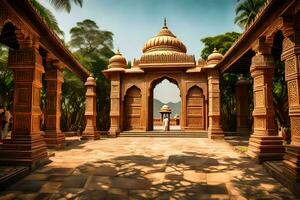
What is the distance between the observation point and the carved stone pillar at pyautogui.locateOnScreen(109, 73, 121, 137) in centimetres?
1584

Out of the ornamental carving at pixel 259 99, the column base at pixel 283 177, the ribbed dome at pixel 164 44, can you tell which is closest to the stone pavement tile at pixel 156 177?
the column base at pixel 283 177

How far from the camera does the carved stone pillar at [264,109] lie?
7602 mm

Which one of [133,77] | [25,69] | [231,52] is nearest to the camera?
[25,69]

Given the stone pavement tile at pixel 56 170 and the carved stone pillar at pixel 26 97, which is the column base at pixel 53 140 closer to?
the carved stone pillar at pixel 26 97

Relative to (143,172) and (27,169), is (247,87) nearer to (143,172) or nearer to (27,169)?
(143,172)

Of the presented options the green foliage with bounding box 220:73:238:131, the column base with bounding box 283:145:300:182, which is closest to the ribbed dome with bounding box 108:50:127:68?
the green foliage with bounding box 220:73:238:131

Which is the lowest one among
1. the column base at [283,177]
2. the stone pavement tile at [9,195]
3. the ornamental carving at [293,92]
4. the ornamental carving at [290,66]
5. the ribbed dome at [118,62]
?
the stone pavement tile at [9,195]

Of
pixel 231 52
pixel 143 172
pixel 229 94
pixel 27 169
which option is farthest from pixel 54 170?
pixel 229 94

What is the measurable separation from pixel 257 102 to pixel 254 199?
172 inches

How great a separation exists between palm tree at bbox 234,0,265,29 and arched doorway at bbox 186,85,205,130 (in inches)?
351

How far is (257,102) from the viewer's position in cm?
831

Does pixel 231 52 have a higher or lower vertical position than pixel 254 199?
higher

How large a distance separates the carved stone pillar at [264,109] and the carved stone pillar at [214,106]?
19.2 feet

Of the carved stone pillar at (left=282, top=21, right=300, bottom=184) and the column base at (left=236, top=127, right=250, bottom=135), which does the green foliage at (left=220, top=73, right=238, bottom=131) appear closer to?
the column base at (left=236, top=127, right=250, bottom=135)
